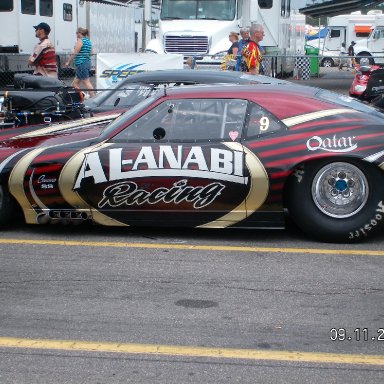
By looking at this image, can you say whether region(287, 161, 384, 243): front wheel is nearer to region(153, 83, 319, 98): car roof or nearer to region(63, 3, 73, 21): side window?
region(153, 83, 319, 98): car roof

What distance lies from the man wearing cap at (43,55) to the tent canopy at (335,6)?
22208 mm

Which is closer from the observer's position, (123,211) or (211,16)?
(123,211)

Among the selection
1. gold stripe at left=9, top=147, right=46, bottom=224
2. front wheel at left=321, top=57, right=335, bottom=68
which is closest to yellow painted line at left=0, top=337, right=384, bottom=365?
gold stripe at left=9, top=147, right=46, bottom=224

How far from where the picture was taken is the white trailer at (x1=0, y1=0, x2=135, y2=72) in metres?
24.1

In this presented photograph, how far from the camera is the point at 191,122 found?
7.48 metres

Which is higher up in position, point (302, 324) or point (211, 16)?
point (211, 16)

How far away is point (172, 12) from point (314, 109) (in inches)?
539

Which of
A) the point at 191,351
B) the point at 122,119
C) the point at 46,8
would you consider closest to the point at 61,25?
the point at 46,8

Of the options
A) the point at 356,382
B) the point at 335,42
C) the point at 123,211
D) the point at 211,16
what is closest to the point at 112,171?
the point at 123,211

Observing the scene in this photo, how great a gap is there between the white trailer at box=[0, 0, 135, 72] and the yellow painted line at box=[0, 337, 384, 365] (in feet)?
50.7

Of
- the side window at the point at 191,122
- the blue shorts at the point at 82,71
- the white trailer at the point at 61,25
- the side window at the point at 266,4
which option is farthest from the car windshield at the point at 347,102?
the side window at the point at 266,4

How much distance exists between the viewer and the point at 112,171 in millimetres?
7391

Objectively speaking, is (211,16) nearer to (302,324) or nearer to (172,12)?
(172,12)

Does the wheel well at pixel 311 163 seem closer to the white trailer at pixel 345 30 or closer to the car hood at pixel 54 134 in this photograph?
the car hood at pixel 54 134
